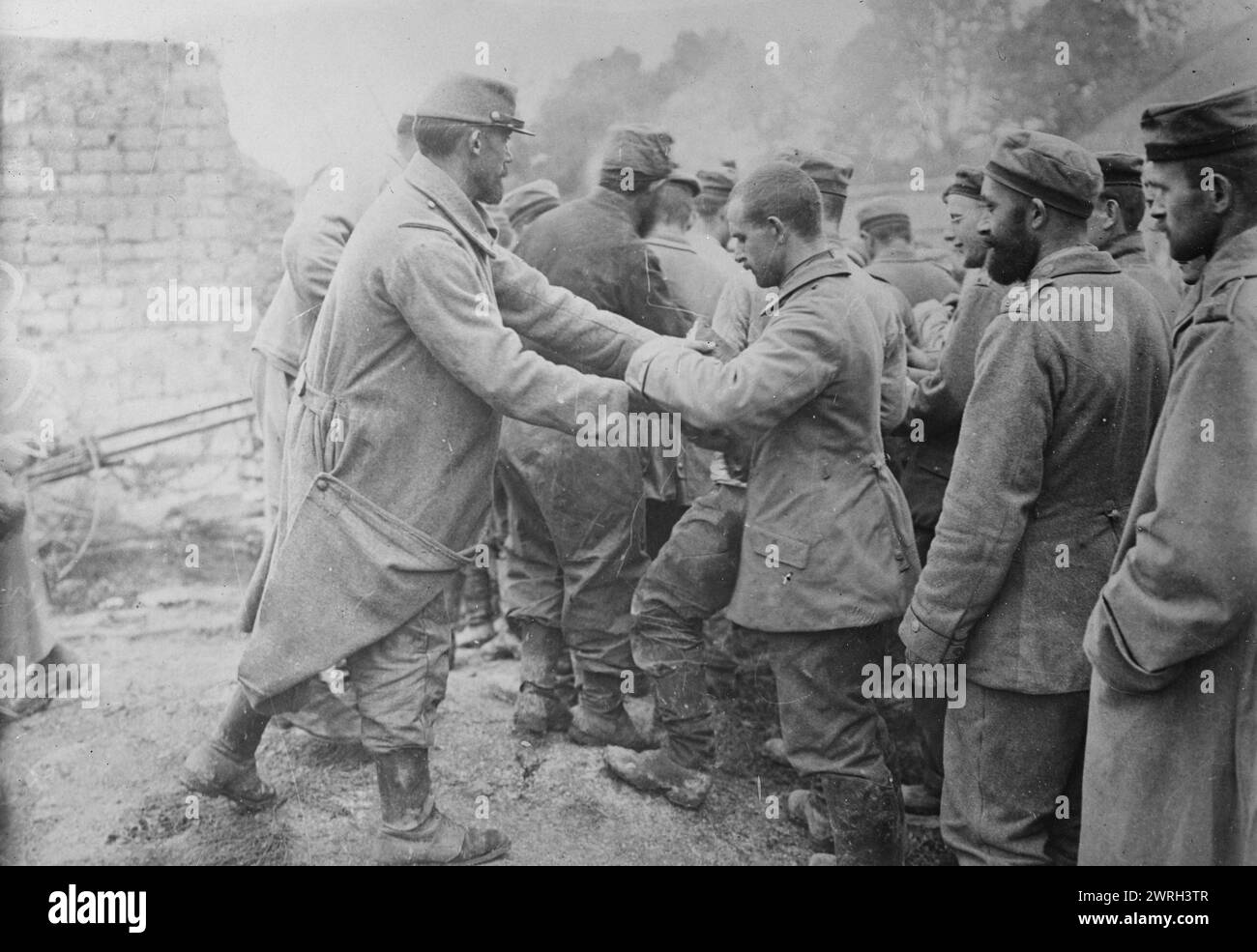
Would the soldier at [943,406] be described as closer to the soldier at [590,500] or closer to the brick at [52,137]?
the soldier at [590,500]

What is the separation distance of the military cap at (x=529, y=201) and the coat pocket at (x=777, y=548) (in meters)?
2.25

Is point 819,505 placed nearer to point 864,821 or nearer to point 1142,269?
point 864,821

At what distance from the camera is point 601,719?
3766 millimetres

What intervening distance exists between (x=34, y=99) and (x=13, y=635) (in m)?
1.74

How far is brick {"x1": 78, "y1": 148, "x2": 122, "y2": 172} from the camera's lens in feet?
11.5

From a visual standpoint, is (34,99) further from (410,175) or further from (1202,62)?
(1202,62)

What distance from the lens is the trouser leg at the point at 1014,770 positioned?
9.28 ft

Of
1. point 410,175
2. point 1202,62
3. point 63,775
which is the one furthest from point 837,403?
point 63,775

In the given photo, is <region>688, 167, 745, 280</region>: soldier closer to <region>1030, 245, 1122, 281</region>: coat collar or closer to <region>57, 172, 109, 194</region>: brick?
<region>1030, 245, 1122, 281</region>: coat collar

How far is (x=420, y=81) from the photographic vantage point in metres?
3.23

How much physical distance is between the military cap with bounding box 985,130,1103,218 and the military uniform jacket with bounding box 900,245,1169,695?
Answer: 142mm

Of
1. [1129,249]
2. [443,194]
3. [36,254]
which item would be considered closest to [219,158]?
[36,254]

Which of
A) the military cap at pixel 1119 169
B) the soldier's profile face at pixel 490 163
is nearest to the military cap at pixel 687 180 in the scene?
the soldier's profile face at pixel 490 163

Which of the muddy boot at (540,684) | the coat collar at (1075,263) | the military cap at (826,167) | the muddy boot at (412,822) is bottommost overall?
the muddy boot at (412,822)
